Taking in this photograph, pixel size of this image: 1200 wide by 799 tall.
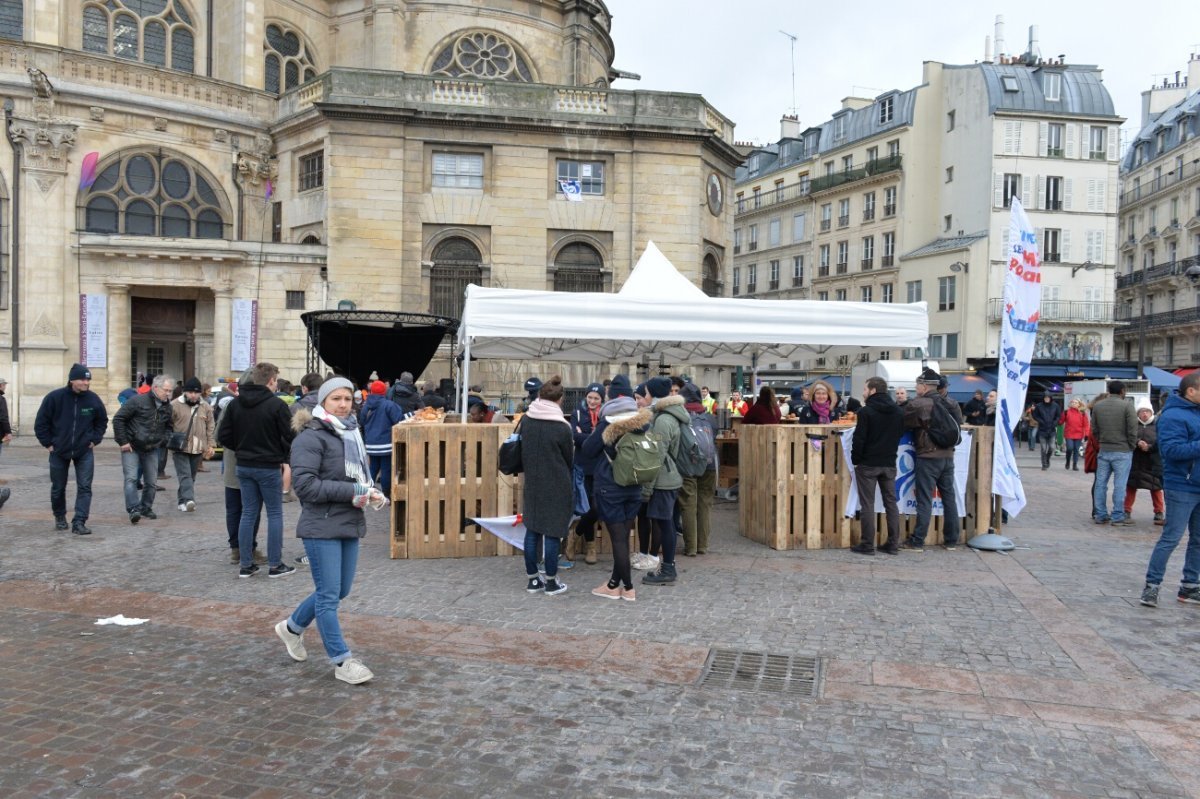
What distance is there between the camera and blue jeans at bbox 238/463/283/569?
7.50 m

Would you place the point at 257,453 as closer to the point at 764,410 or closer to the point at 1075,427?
the point at 764,410

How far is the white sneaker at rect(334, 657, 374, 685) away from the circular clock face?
23.3 metres

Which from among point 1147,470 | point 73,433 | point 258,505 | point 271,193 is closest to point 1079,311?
point 1147,470

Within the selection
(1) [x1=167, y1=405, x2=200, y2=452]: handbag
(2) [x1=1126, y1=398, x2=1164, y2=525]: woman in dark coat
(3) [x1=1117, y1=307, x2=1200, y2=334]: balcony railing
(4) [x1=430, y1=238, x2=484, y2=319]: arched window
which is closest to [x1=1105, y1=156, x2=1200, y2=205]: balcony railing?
(3) [x1=1117, y1=307, x2=1200, y2=334]: balcony railing

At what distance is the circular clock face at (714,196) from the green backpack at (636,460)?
20.9 meters

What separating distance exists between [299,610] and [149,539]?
16.5 feet

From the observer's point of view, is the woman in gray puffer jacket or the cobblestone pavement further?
the woman in gray puffer jacket

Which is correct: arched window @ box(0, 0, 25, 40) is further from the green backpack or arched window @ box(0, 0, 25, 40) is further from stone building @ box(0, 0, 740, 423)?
the green backpack

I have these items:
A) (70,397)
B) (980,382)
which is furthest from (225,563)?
(980,382)

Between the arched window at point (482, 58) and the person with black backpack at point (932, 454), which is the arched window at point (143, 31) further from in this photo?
the person with black backpack at point (932, 454)

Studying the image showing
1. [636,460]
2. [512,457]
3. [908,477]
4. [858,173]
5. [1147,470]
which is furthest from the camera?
[858,173]

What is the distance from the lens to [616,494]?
268 inches

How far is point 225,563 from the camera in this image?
8.05 metres

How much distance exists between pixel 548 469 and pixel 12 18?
27.9 metres
